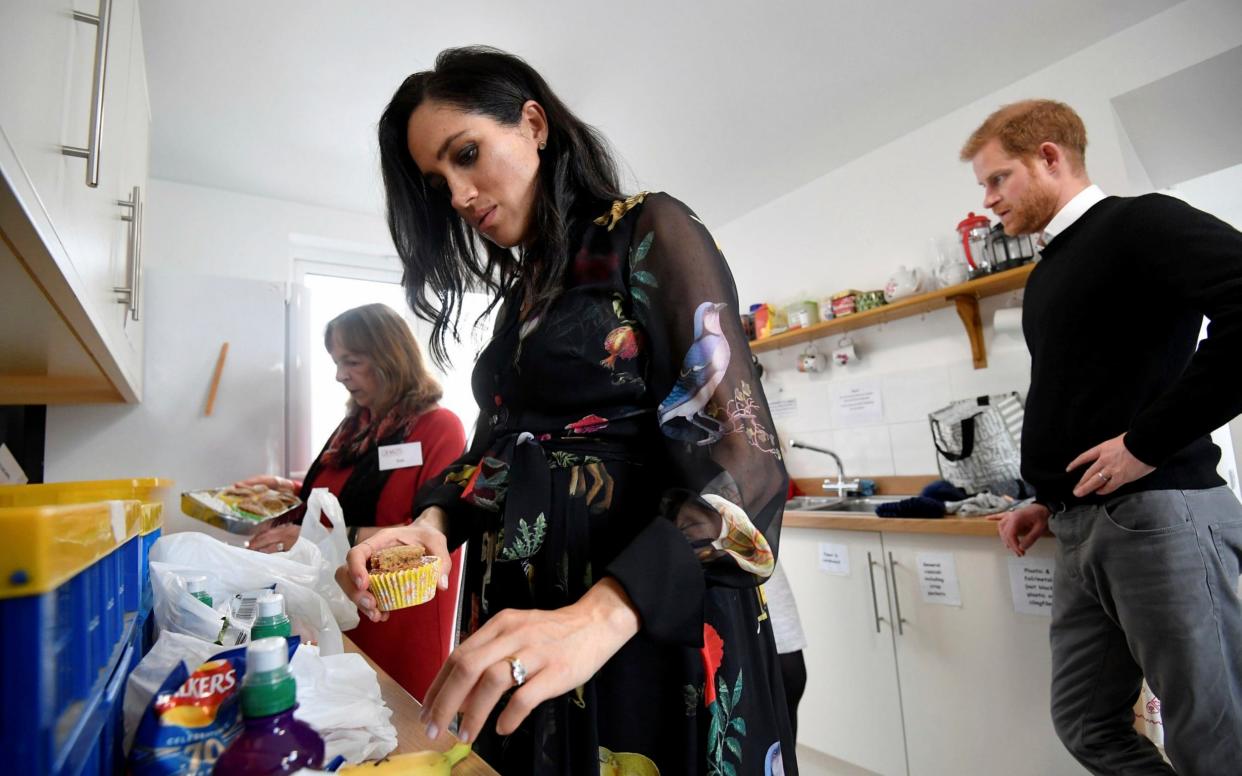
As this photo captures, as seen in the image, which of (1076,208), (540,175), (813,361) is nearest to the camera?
(540,175)

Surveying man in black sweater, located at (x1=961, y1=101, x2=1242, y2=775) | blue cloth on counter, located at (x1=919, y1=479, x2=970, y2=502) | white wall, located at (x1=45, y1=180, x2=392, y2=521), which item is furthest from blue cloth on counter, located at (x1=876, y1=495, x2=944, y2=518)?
white wall, located at (x1=45, y1=180, x2=392, y2=521)

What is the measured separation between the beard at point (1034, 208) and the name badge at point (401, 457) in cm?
166

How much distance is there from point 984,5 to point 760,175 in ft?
3.95

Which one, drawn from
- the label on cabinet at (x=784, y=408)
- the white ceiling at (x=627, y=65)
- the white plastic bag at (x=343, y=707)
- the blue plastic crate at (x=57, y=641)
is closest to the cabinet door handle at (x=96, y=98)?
the blue plastic crate at (x=57, y=641)

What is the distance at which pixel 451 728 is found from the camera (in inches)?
30.2

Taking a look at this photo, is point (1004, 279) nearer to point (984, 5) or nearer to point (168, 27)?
point (984, 5)

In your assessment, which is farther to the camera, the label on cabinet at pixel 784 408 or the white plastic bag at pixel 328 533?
the label on cabinet at pixel 784 408

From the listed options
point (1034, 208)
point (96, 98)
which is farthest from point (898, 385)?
point (96, 98)

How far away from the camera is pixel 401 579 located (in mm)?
678

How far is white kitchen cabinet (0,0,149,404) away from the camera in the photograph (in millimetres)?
511

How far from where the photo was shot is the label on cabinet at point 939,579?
1686 millimetres

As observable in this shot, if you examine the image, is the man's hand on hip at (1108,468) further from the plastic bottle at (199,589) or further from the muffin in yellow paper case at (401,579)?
the plastic bottle at (199,589)

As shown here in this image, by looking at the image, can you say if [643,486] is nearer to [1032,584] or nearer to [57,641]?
[57,641]

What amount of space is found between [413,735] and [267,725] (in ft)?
0.93
